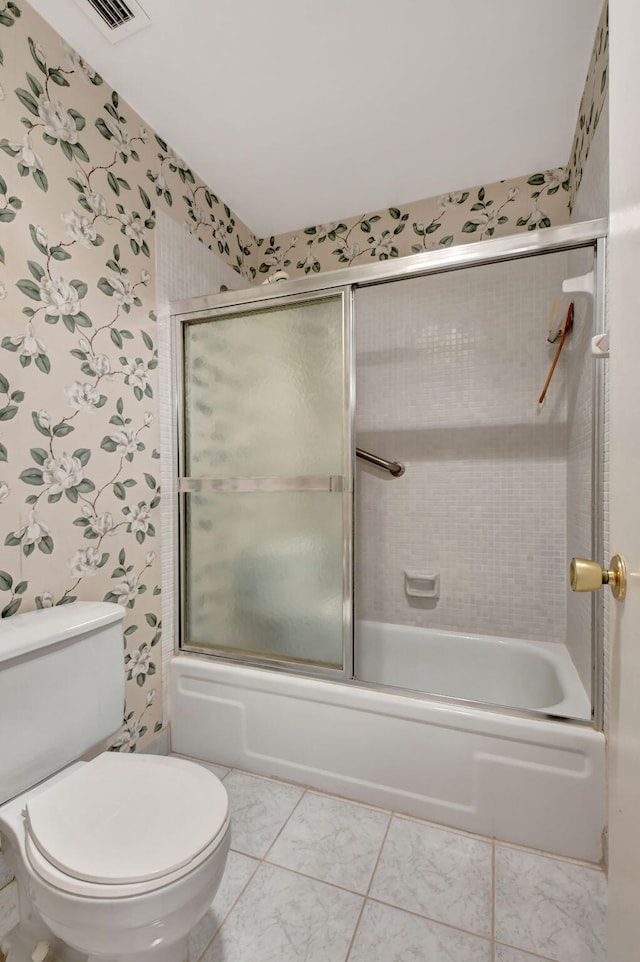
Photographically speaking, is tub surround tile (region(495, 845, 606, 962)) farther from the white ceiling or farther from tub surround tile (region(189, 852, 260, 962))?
the white ceiling

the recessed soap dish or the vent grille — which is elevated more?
the vent grille

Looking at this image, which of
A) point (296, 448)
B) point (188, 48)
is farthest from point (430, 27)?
point (296, 448)

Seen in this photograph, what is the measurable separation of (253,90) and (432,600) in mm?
2202

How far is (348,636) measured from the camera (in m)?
1.56

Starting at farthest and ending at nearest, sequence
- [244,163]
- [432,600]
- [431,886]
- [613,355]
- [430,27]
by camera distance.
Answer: [432,600] → [244,163] → [430,27] → [431,886] → [613,355]

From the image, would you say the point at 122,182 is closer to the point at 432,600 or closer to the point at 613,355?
the point at 613,355

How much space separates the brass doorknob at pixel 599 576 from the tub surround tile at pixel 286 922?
1.12 metres

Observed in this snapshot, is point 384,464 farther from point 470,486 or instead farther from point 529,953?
point 529,953

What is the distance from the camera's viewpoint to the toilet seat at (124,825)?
0.83 meters

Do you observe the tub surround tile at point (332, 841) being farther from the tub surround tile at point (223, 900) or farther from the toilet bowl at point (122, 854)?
the toilet bowl at point (122, 854)

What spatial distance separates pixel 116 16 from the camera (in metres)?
1.31

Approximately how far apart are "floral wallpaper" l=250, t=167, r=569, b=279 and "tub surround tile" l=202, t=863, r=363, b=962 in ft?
8.07

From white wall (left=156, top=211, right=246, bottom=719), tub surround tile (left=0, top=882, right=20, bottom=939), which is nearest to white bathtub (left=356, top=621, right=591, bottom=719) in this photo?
white wall (left=156, top=211, right=246, bottom=719)

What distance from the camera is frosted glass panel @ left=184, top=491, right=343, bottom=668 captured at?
1.60 meters
